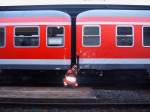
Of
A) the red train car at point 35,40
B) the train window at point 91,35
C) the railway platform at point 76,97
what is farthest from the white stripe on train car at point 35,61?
the railway platform at point 76,97

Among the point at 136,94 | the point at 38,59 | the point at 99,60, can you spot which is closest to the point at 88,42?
the point at 99,60

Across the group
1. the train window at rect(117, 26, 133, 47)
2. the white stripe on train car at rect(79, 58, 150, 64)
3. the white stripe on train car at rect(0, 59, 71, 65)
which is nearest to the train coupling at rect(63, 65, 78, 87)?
the white stripe on train car at rect(0, 59, 71, 65)

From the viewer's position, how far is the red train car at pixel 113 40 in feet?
55.3

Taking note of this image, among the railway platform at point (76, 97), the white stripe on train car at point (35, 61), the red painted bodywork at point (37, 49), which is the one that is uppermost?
the red painted bodywork at point (37, 49)

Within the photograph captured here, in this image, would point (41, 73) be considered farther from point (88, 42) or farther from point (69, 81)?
point (88, 42)

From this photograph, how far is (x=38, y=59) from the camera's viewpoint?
17125 millimetres

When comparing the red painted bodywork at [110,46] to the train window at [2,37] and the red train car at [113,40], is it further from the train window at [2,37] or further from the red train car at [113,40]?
the train window at [2,37]

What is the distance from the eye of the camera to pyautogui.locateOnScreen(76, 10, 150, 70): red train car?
55.3 feet

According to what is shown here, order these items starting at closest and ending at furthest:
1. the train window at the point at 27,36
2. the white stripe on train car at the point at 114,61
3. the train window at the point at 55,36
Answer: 1. the white stripe on train car at the point at 114,61
2. the train window at the point at 55,36
3. the train window at the point at 27,36

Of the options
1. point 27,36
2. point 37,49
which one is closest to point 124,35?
point 37,49

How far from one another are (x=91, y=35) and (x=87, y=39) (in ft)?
0.71

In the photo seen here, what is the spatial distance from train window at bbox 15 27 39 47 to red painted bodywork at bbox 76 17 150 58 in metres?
1.64

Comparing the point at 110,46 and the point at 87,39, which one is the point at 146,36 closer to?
the point at 110,46

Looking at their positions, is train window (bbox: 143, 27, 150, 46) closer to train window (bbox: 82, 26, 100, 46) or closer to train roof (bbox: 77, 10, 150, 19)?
train roof (bbox: 77, 10, 150, 19)
